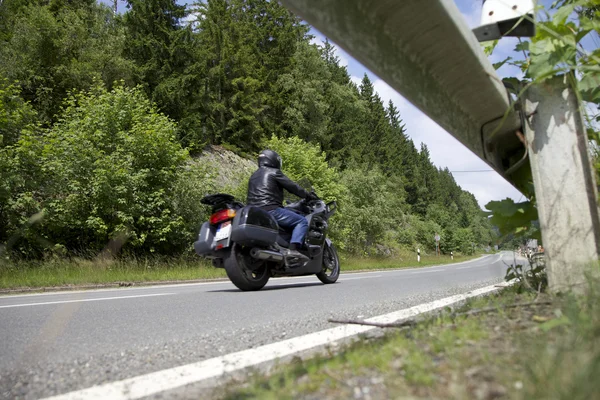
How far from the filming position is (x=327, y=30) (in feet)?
5.66

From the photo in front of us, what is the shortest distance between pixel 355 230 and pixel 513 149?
30956 millimetres

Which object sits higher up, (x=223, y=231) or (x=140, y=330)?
(x=223, y=231)

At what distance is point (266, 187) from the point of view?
6762 mm

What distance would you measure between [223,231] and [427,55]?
445 centimetres

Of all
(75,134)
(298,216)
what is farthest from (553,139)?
(75,134)

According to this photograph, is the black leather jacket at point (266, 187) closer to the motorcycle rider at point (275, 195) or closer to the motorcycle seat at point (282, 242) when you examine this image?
the motorcycle rider at point (275, 195)

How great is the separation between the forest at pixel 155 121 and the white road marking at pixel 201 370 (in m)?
1.33

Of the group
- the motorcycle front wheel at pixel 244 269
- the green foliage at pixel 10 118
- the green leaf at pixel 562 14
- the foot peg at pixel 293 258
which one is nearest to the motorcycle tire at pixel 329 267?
the foot peg at pixel 293 258

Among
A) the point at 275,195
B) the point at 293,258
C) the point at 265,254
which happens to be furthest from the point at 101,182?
the point at 265,254

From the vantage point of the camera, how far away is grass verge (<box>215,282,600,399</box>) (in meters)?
1.14

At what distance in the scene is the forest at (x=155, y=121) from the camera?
15.8 meters

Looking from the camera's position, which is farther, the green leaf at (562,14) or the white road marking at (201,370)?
A: the green leaf at (562,14)

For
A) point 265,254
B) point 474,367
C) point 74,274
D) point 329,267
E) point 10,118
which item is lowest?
point 474,367

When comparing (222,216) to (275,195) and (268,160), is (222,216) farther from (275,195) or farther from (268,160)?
(268,160)
